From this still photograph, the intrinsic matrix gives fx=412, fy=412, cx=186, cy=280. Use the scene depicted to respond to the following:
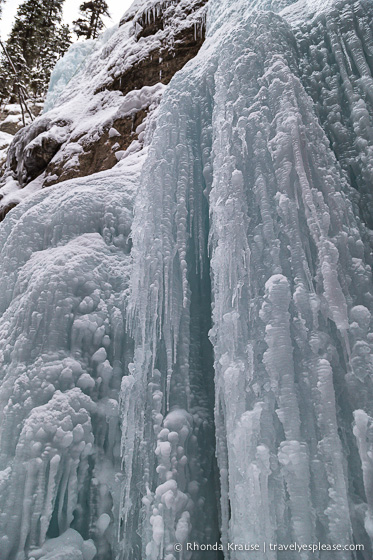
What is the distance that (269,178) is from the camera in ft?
8.02

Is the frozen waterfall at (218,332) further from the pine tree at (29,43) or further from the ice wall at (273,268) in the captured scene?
the pine tree at (29,43)

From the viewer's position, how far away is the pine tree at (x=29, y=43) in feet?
52.1

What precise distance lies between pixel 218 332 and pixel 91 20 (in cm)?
1962

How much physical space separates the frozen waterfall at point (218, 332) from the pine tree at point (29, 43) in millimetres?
14583

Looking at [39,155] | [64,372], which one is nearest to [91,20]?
[39,155]

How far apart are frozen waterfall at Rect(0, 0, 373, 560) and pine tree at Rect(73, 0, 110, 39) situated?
17.3 metres

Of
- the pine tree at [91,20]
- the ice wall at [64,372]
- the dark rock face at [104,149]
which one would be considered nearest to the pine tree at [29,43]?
the pine tree at [91,20]

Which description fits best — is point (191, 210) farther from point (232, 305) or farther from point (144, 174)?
point (232, 305)

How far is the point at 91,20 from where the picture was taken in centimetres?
1769

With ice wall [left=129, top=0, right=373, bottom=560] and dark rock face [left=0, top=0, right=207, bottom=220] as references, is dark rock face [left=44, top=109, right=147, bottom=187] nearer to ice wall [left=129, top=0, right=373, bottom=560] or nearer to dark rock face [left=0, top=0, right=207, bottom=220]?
dark rock face [left=0, top=0, right=207, bottom=220]

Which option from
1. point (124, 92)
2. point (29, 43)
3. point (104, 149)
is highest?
point (29, 43)

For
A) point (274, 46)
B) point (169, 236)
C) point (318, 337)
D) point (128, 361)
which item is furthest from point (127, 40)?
point (318, 337)

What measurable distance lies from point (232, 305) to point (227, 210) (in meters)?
0.59

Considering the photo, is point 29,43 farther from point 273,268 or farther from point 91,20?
point 273,268
